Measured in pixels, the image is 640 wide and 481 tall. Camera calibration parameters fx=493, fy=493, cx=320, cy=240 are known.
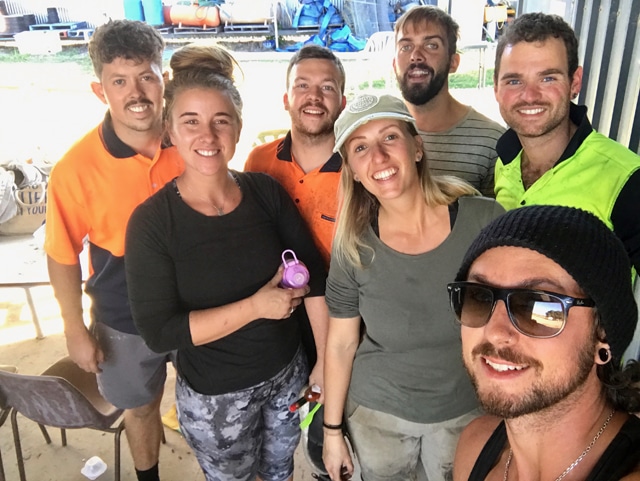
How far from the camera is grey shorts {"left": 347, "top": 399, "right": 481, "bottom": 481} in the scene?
169cm

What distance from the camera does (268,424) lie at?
2016 mm

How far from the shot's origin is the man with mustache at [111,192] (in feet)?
6.72

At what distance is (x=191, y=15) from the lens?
39.9ft

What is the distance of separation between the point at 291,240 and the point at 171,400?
215 cm

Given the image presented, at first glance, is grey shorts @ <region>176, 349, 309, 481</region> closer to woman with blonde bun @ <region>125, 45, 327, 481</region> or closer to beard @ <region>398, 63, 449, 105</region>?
woman with blonde bun @ <region>125, 45, 327, 481</region>

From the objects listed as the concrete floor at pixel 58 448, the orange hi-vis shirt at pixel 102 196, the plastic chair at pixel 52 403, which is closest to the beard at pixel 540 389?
the orange hi-vis shirt at pixel 102 196

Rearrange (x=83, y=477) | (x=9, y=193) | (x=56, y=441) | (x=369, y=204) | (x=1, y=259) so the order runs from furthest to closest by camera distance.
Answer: (x=9, y=193), (x=1, y=259), (x=56, y=441), (x=83, y=477), (x=369, y=204)

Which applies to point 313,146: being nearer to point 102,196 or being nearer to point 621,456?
point 102,196

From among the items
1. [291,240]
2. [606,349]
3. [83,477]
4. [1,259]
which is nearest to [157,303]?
[291,240]

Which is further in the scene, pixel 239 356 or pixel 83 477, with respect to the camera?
pixel 83 477

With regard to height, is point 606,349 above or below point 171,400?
above

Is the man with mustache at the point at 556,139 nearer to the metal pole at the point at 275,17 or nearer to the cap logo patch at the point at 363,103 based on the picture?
the cap logo patch at the point at 363,103

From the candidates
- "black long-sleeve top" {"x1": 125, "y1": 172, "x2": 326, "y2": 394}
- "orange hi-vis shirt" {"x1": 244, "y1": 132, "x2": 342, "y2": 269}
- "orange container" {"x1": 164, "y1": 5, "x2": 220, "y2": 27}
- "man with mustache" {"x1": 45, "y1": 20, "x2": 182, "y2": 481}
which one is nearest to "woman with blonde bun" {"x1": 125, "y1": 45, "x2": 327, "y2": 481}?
"black long-sleeve top" {"x1": 125, "y1": 172, "x2": 326, "y2": 394}

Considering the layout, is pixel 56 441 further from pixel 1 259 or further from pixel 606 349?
pixel 606 349
